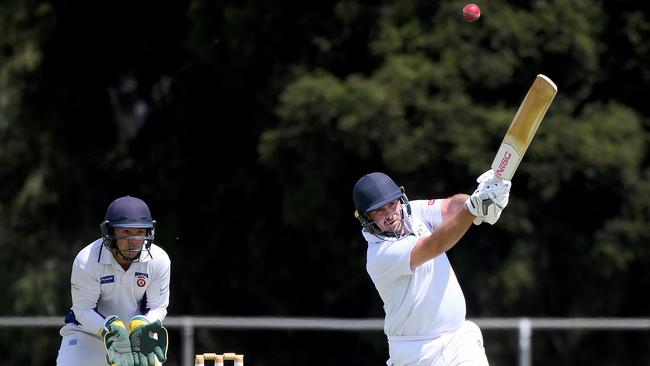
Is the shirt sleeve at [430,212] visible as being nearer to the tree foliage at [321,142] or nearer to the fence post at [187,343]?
the fence post at [187,343]

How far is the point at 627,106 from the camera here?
1343cm

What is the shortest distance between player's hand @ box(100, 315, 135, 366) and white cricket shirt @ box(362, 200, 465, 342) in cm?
125

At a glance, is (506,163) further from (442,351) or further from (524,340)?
(524,340)

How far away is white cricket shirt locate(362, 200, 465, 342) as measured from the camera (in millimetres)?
5965

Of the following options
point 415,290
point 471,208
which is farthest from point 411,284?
point 471,208

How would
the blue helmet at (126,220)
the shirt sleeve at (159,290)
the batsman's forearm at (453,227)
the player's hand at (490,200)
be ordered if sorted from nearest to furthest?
1. the player's hand at (490,200)
2. the batsman's forearm at (453,227)
3. the blue helmet at (126,220)
4. the shirt sleeve at (159,290)

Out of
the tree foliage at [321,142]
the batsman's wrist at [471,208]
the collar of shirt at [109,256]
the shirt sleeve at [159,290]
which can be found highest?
the tree foliage at [321,142]

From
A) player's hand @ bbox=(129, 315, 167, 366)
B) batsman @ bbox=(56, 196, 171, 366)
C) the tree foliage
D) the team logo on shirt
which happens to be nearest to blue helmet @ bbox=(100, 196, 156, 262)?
batsman @ bbox=(56, 196, 171, 366)

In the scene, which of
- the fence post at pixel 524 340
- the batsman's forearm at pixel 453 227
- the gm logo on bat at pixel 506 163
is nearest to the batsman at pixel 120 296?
the batsman's forearm at pixel 453 227

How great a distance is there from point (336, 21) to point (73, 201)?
4786 millimetres

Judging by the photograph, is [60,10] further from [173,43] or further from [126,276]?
[126,276]

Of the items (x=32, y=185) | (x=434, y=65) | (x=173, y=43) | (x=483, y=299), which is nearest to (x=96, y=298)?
(x=434, y=65)

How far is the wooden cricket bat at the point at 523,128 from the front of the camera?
558 cm

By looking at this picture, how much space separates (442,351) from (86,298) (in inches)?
73.3
